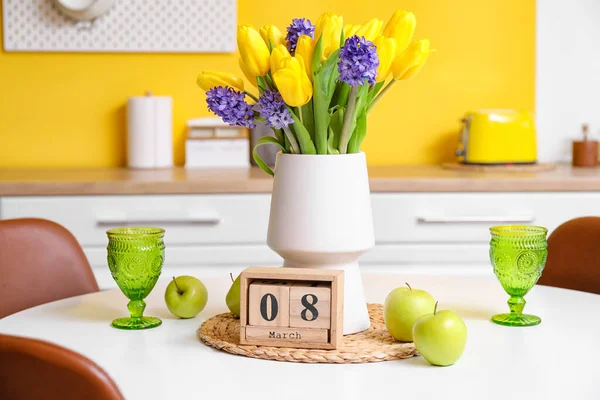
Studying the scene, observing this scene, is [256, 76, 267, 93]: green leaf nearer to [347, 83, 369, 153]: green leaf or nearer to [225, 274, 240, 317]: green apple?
[347, 83, 369, 153]: green leaf

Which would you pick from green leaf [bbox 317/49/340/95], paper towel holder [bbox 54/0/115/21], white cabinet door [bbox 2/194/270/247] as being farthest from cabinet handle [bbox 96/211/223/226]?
green leaf [bbox 317/49/340/95]

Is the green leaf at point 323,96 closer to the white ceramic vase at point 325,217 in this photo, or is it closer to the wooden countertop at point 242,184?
the white ceramic vase at point 325,217

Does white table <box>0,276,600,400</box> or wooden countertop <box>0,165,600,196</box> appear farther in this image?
wooden countertop <box>0,165,600,196</box>

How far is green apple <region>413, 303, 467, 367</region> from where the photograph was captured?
109cm

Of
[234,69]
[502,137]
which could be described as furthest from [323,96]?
[234,69]

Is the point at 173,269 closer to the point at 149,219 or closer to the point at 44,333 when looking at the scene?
the point at 149,219

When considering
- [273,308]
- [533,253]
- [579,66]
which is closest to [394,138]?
[579,66]

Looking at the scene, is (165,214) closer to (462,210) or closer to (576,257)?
(462,210)

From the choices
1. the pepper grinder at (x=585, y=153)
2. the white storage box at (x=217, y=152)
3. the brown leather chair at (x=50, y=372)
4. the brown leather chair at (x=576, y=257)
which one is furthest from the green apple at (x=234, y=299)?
the pepper grinder at (x=585, y=153)

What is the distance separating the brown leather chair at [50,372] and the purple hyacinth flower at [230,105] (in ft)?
1.58

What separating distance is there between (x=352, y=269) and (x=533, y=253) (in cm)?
28

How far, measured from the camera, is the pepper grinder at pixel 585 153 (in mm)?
3023

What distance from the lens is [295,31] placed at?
1300 mm

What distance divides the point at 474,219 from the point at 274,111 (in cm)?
145
